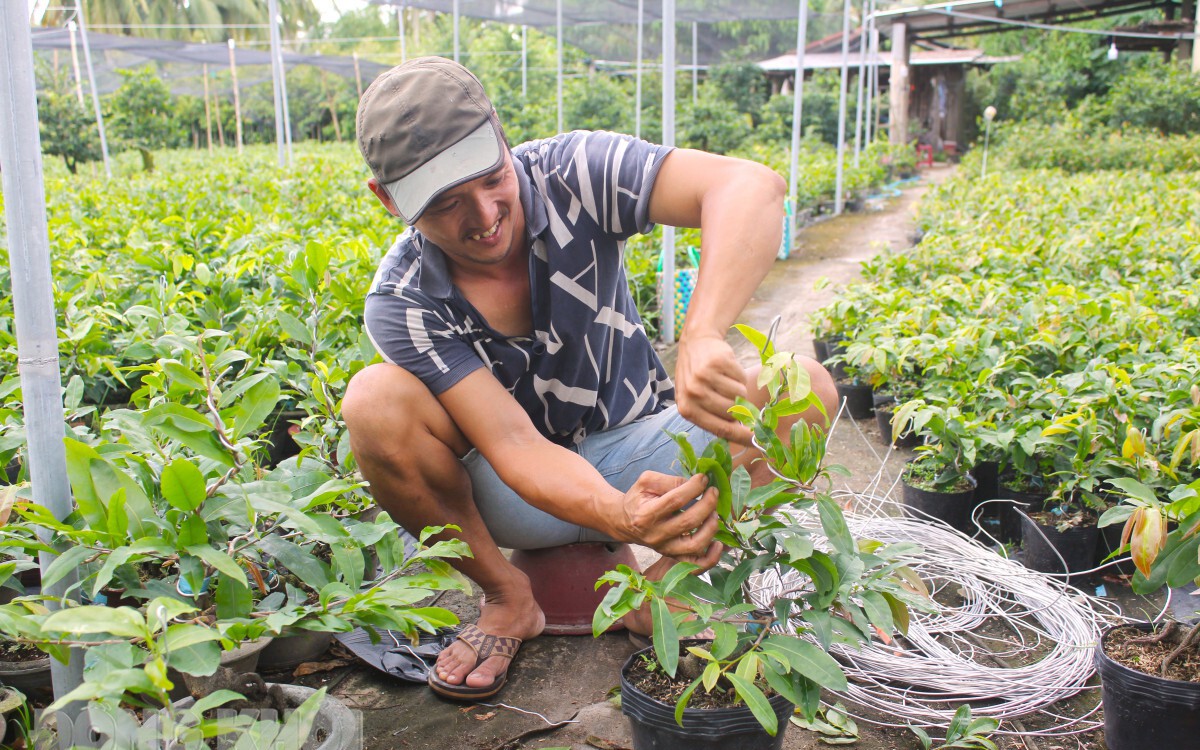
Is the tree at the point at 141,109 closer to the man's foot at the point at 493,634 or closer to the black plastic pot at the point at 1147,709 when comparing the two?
the man's foot at the point at 493,634

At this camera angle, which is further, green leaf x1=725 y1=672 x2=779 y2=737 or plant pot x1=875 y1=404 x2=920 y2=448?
plant pot x1=875 y1=404 x2=920 y2=448

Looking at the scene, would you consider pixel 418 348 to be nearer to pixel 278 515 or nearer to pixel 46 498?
pixel 278 515

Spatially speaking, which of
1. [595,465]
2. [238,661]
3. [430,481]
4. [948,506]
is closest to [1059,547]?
[948,506]

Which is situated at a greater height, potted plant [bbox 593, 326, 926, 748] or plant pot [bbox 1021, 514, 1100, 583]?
potted plant [bbox 593, 326, 926, 748]

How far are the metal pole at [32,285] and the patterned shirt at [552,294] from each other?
2.26ft

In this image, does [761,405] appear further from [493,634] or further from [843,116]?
[843,116]

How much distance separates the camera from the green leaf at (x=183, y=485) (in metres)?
1.46

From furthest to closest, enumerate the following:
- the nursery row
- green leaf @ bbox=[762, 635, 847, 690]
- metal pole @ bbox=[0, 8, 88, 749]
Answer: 1. the nursery row
2. green leaf @ bbox=[762, 635, 847, 690]
3. metal pole @ bbox=[0, 8, 88, 749]

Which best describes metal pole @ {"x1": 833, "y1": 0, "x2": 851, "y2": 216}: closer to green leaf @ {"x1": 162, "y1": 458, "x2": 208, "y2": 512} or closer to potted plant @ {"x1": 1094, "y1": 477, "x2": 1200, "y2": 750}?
potted plant @ {"x1": 1094, "y1": 477, "x2": 1200, "y2": 750}

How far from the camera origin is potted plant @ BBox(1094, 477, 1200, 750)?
5.40 feet

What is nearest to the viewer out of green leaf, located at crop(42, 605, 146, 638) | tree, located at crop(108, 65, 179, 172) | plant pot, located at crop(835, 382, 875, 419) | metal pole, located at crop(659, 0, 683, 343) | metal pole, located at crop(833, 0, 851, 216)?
green leaf, located at crop(42, 605, 146, 638)

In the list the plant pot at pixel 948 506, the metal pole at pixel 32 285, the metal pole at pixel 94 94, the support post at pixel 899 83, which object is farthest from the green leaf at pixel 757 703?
the support post at pixel 899 83

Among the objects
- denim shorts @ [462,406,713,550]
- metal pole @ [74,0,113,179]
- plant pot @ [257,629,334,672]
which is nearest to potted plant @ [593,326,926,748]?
denim shorts @ [462,406,713,550]

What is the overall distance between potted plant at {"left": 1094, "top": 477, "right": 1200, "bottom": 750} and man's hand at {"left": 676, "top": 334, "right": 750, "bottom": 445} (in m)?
0.74
